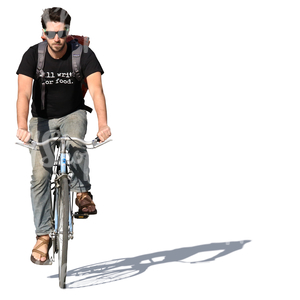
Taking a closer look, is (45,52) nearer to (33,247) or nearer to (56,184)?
(56,184)

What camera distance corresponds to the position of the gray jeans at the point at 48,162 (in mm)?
13055

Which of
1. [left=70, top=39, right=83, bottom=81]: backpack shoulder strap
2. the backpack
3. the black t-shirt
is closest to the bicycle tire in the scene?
the black t-shirt

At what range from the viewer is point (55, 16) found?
1291 cm

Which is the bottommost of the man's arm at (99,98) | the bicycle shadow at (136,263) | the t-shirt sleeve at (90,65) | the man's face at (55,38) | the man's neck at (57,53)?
the bicycle shadow at (136,263)

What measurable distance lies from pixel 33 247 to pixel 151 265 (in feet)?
5.94

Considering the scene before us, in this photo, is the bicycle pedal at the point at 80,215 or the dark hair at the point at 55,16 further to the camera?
the bicycle pedal at the point at 80,215

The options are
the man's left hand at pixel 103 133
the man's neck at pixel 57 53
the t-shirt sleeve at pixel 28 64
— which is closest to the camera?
the man's left hand at pixel 103 133

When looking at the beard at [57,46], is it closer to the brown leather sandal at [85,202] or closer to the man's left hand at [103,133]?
the man's left hand at [103,133]

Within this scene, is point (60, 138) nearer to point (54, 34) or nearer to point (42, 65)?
point (42, 65)

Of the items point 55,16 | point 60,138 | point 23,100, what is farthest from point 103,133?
point 55,16

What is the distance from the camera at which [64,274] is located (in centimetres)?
1265

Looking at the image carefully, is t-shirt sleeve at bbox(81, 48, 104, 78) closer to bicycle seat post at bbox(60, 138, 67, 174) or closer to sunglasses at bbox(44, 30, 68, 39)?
sunglasses at bbox(44, 30, 68, 39)

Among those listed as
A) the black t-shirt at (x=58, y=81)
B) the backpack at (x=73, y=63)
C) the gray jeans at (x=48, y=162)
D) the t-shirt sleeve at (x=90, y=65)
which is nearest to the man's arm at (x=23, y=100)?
the black t-shirt at (x=58, y=81)

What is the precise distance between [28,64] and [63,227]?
2.43 metres
